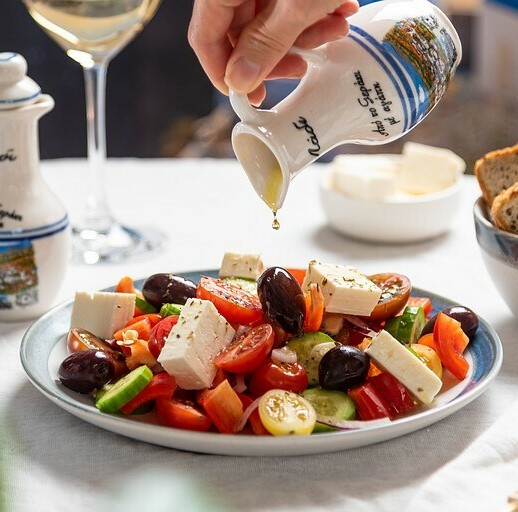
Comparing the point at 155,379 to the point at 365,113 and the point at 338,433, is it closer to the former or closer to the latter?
the point at 338,433

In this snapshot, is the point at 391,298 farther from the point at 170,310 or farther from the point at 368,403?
the point at 170,310

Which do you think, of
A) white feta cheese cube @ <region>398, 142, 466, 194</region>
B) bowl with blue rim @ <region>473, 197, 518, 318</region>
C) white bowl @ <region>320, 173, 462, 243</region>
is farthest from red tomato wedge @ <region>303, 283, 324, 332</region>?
white feta cheese cube @ <region>398, 142, 466, 194</region>

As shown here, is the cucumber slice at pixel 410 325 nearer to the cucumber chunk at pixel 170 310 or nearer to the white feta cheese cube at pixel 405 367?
the white feta cheese cube at pixel 405 367

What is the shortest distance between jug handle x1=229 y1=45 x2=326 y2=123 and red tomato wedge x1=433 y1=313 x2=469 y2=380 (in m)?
0.47

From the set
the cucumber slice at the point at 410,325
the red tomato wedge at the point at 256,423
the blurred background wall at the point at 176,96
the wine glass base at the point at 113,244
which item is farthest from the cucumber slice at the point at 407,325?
the blurred background wall at the point at 176,96

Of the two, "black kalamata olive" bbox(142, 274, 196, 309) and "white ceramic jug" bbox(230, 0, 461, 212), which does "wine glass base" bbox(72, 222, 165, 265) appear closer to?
"black kalamata olive" bbox(142, 274, 196, 309)

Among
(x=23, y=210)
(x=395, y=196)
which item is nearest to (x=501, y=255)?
(x=395, y=196)

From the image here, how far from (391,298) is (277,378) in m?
0.32

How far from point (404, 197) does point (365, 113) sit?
1.00 meters

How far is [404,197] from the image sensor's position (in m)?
2.54

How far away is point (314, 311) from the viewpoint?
1.62 meters

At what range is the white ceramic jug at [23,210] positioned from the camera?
1915mm

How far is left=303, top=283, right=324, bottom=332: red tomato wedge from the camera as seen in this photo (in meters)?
1.62

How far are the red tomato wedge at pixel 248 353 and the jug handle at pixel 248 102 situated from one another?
342 mm
